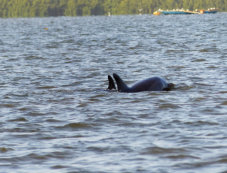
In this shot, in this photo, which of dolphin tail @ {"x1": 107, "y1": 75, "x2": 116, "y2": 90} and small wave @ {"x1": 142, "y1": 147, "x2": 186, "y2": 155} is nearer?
small wave @ {"x1": 142, "y1": 147, "x2": 186, "y2": 155}

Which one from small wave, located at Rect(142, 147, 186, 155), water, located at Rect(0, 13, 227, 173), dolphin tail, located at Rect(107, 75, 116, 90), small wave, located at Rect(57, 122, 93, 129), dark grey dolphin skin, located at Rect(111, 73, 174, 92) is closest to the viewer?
water, located at Rect(0, 13, 227, 173)

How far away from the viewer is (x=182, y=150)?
1065 centimetres

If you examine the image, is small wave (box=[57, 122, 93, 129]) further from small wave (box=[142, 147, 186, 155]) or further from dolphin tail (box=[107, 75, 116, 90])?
dolphin tail (box=[107, 75, 116, 90])

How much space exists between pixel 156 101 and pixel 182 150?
5.64 metres

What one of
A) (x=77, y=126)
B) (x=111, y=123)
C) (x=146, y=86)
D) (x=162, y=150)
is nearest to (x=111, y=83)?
(x=146, y=86)

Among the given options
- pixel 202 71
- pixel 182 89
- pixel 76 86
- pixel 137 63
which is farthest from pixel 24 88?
pixel 137 63

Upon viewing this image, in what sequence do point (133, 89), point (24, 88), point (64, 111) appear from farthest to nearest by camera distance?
point (24, 88) → point (133, 89) → point (64, 111)

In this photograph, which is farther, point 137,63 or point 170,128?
point 137,63

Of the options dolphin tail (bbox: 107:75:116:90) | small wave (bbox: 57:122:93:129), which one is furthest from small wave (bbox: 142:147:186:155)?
dolphin tail (bbox: 107:75:116:90)

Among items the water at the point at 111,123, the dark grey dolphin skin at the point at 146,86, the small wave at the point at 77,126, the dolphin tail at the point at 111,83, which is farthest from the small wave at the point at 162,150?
the dolphin tail at the point at 111,83

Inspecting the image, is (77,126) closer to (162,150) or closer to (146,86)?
(162,150)

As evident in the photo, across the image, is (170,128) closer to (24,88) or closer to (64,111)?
(64,111)

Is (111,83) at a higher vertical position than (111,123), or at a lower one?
higher

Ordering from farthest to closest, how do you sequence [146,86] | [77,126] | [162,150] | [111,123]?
[146,86], [111,123], [77,126], [162,150]
